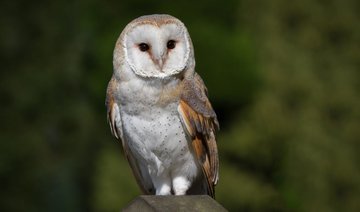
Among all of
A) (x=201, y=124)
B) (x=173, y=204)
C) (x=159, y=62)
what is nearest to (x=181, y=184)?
(x=201, y=124)

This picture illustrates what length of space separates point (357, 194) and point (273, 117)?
21.0 feet

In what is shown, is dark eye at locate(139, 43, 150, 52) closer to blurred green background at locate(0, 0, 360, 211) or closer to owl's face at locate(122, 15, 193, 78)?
owl's face at locate(122, 15, 193, 78)

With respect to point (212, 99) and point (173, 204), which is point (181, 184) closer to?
point (173, 204)

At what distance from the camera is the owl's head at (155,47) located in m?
6.87

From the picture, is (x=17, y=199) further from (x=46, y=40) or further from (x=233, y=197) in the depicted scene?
(x=233, y=197)

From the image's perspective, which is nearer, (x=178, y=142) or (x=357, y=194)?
(x=178, y=142)

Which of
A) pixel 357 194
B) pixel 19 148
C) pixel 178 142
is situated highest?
pixel 178 142

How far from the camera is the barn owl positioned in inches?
274

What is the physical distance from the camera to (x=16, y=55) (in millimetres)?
25031

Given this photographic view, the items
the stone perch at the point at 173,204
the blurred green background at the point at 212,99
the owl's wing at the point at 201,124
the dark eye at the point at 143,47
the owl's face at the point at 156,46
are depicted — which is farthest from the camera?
the blurred green background at the point at 212,99

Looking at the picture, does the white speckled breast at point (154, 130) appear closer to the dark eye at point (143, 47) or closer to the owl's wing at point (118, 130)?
the owl's wing at point (118, 130)

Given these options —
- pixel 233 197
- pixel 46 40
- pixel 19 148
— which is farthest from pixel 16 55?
pixel 233 197

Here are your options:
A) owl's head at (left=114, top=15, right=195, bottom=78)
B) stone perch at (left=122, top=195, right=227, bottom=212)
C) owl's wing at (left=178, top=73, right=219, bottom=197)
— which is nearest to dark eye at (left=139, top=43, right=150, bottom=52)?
owl's head at (left=114, top=15, right=195, bottom=78)

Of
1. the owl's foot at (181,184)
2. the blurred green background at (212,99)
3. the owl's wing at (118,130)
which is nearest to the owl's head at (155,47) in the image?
the owl's wing at (118,130)
